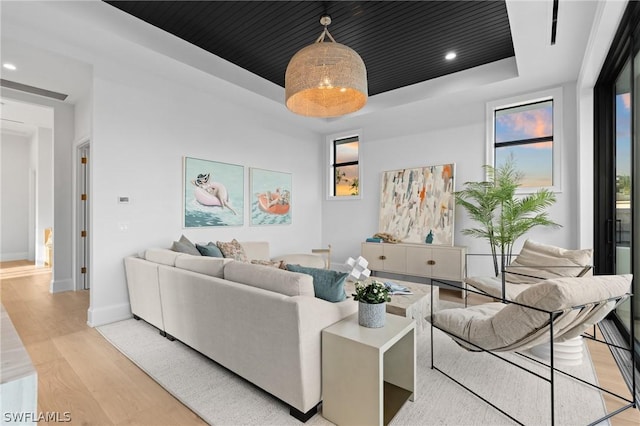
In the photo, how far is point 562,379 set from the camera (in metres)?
2.27

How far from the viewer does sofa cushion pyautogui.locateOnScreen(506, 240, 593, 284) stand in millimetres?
3012

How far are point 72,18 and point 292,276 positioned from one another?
10.4ft

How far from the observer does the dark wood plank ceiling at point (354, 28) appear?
3.10 meters

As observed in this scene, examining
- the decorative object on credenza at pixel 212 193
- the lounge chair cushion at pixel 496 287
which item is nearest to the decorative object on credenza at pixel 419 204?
the lounge chair cushion at pixel 496 287

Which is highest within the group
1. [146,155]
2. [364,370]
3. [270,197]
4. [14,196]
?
[146,155]

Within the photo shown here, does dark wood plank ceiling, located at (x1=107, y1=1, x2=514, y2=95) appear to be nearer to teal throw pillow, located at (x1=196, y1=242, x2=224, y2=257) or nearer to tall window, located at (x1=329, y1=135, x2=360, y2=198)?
tall window, located at (x1=329, y1=135, x2=360, y2=198)

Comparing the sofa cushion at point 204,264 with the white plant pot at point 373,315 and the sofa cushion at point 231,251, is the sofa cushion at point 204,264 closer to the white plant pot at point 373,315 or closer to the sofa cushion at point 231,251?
the sofa cushion at point 231,251

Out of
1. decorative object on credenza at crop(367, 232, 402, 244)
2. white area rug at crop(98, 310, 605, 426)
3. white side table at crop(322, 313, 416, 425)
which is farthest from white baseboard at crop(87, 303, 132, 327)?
decorative object on credenza at crop(367, 232, 402, 244)

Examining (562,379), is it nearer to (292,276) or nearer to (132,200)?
(292,276)

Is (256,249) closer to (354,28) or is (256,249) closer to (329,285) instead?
(329,285)

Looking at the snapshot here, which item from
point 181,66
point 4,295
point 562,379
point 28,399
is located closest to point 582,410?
point 562,379

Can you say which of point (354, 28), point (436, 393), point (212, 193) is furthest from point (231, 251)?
point (354, 28)

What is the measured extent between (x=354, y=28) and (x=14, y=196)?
352 inches

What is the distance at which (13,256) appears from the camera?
7449 millimetres
